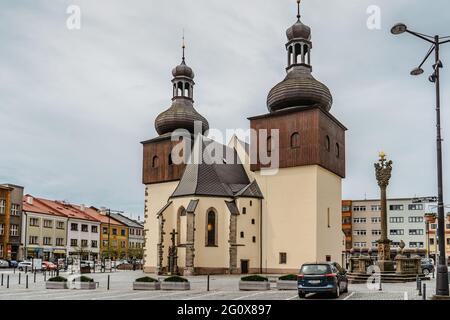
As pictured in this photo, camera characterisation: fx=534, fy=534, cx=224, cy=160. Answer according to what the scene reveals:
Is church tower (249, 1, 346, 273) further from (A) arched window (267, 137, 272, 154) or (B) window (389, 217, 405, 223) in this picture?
(B) window (389, 217, 405, 223)

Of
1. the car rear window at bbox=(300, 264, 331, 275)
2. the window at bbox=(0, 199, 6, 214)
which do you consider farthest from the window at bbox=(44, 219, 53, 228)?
the car rear window at bbox=(300, 264, 331, 275)

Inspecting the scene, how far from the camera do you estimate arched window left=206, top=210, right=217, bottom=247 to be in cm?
4555

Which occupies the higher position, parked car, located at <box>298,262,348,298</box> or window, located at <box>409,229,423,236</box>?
window, located at <box>409,229,423,236</box>

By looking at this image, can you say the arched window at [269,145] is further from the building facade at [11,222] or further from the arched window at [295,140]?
the building facade at [11,222]

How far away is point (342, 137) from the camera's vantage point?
49.3 m

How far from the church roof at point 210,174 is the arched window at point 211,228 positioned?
182 centimetres

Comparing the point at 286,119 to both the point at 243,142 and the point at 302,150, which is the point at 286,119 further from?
the point at 243,142

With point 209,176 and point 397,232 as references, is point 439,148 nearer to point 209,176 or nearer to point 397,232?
point 209,176

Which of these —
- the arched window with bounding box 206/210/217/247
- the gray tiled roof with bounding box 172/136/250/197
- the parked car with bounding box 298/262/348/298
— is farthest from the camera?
the gray tiled roof with bounding box 172/136/250/197

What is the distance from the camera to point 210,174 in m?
47.5

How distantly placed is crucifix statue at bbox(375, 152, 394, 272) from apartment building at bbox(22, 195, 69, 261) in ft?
173

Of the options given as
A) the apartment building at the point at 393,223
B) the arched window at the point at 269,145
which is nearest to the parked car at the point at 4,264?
the arched window at the point at 269,145
